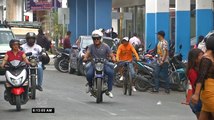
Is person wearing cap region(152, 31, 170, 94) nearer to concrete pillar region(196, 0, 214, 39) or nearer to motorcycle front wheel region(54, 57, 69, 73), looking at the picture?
concrete pillar region(196, 0, 214, 39)

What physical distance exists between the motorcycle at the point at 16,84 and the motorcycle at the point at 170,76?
6174 millimetres

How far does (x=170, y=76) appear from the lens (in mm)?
18906

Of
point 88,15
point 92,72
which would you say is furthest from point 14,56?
point 88,15

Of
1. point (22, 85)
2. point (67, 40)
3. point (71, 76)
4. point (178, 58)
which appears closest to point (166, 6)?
point (67, 40)

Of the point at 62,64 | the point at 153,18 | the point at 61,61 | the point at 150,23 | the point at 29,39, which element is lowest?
the point at 62,64

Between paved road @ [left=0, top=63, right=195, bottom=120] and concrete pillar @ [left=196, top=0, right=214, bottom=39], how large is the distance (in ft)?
23.7

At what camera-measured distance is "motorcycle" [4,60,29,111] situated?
1287 cm

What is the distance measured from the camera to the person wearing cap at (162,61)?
1797 centimetres

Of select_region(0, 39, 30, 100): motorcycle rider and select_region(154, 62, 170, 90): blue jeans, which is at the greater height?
select_region(0, 39, 30, 100): motorcycle rider

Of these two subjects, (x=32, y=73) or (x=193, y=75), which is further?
(x=32, y=73)

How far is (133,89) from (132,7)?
92.7ft

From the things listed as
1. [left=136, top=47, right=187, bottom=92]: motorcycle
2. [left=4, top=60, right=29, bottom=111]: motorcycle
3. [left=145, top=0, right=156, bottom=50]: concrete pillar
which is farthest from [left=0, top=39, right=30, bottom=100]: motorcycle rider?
[left=145, top=0, right=156, bottom=50]: concrete pillar

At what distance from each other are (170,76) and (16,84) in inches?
284

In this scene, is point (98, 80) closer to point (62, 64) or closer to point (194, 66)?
point (194, 66)
